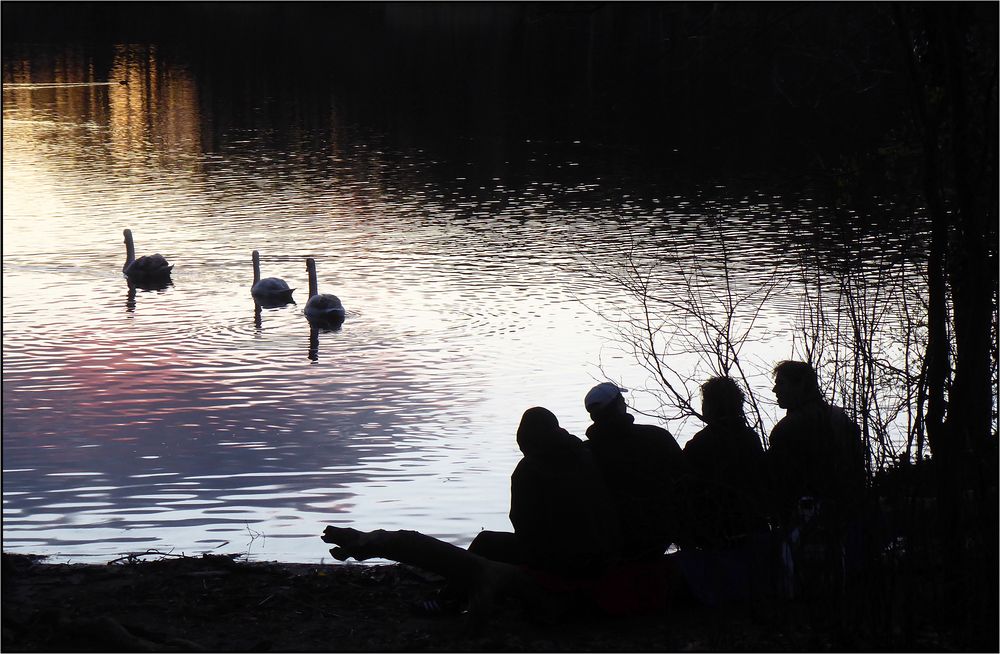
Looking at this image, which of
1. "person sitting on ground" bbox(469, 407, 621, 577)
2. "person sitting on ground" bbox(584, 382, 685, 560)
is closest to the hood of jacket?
"person sitting on ground" bbox(469, 407, 621, 577)

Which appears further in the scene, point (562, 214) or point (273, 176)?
point (273, 176)

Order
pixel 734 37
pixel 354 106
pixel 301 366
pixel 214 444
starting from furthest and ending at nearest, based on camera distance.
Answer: pixel 354 106 → pixel 301 366 → pixel 214 444 → pixel 734 37

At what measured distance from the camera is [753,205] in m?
24.7

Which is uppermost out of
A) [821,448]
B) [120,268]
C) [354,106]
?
[354,106]

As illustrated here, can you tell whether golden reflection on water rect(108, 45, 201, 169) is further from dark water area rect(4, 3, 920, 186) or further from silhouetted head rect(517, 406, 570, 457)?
silhouetted head rect(517, 406, 570, 457)

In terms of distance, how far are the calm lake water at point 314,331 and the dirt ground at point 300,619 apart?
141 cm

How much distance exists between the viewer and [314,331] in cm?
1644

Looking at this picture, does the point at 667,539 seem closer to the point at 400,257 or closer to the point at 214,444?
the point at 214,444

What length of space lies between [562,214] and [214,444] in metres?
13.6

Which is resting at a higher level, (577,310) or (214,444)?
(577,310)

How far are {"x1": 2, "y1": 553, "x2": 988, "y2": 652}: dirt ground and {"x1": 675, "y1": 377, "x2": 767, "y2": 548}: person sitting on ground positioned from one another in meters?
0.35

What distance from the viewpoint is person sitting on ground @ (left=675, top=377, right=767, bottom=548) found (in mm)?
5730

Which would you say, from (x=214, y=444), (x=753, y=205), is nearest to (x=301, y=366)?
(x=214, y=444)

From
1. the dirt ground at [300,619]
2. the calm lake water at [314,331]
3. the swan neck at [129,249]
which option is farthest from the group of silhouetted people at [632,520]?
the swan neck at [129,249]
